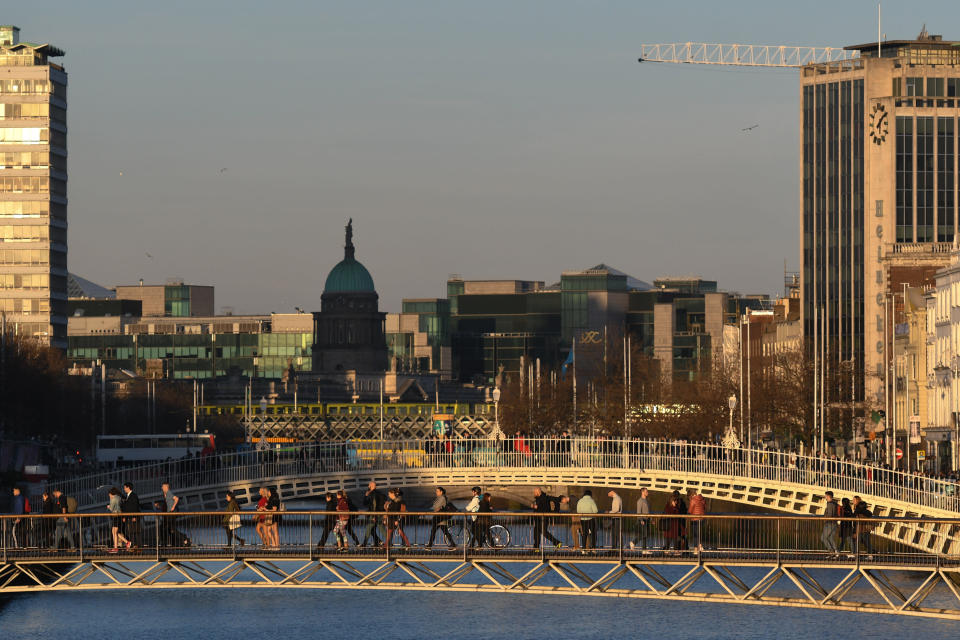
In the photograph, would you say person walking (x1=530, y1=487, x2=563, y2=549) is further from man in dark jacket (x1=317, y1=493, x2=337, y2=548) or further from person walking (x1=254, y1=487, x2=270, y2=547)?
person walking (x1=254, y1=487, x2=270, y2=547)

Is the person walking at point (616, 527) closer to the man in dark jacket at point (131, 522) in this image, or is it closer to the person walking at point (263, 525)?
the person walking at point (263, 525)

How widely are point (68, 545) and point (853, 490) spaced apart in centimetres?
3376

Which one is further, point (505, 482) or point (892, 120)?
point (892, 120)

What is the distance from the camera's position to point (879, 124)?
19688 cm

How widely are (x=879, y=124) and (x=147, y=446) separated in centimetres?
6419

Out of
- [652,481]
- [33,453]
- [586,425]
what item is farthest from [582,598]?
[586,425]

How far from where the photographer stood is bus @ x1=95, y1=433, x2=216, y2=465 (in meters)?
171

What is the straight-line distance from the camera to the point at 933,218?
199 metres

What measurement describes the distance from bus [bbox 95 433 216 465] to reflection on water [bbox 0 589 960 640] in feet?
221

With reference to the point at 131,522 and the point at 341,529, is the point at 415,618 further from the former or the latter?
the point at 341,529

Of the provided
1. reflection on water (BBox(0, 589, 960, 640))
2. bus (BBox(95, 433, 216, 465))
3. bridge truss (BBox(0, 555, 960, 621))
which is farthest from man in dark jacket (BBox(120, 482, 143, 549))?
bus (BBox(95, 433, 216, 465))

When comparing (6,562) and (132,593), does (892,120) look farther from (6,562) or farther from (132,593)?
(6,562)

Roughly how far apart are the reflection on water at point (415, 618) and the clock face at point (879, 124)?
10094 centimetres

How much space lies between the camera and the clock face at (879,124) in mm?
195875
